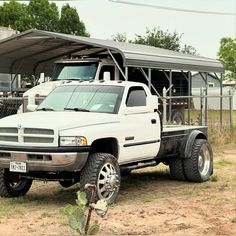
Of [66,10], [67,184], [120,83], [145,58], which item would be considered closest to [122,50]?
[145,58]

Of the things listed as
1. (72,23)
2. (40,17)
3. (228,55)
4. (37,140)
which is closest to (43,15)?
(40,17)

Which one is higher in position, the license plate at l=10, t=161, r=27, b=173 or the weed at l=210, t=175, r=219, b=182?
the license plate at l=10, t=161, r=27, b=173

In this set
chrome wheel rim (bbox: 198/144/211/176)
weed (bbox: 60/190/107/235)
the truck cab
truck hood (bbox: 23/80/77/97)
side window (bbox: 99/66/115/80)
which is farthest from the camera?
side window (bbox: 99/66/115/80)

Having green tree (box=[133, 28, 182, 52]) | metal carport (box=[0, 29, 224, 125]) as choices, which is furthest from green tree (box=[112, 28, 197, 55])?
metal carport (box=[0, 29, 224, 125])

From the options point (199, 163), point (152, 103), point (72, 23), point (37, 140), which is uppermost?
point (72, 23)

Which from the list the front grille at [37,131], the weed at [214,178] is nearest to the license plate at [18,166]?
the front grille at [37,131]

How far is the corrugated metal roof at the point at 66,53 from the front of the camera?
55.1 feet

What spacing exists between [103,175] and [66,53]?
12975mm

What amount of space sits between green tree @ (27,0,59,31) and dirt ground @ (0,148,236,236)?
47267 millimetres

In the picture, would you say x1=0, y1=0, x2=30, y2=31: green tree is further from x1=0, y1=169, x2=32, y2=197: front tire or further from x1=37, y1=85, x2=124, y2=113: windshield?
x1=0, y1=169, x2=32, y2=197: front tire

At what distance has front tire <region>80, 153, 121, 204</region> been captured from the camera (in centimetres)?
807

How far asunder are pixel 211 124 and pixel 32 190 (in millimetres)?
10310

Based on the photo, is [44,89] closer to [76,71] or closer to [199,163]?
[76,71]

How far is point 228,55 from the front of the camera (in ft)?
162
